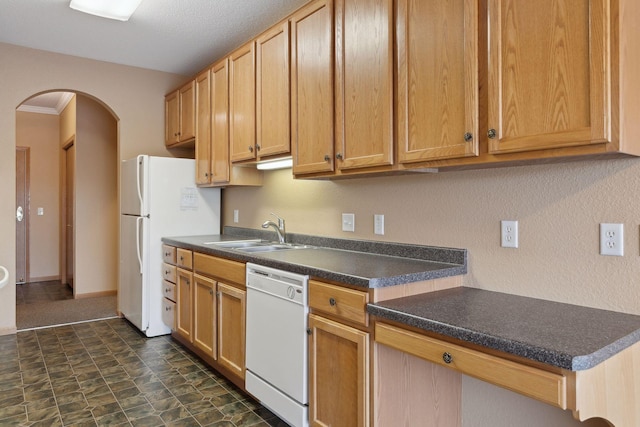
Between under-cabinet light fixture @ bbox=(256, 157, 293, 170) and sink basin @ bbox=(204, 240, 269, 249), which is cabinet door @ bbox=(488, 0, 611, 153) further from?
sink basin @ bbox=(204, 240, 269, 249)

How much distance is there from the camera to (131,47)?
Answer: 3799 millimetres

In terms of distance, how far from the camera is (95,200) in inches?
210

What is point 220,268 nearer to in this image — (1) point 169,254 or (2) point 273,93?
(1) point 169,254

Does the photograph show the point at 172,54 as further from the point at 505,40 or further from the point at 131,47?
the point at 505,40

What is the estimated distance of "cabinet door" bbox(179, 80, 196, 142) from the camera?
3877 millimetres

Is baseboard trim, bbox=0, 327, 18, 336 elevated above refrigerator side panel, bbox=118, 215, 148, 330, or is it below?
Answer: below

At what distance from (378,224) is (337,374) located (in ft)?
3.07

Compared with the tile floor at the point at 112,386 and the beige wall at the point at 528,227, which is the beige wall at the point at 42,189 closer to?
the tile floor at the point at 112,386

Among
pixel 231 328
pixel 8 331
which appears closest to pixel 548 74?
pixel 231 328

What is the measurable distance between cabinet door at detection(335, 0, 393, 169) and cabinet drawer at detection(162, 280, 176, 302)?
203cm

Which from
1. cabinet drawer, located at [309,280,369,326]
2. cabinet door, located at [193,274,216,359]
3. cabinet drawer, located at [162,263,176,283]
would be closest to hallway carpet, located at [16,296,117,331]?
cabinet drawer, located at [162,263,176,283]

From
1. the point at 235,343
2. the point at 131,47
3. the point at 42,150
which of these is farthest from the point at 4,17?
the point at 42,150

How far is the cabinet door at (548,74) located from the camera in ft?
4.21

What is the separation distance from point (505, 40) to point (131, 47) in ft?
11.1
